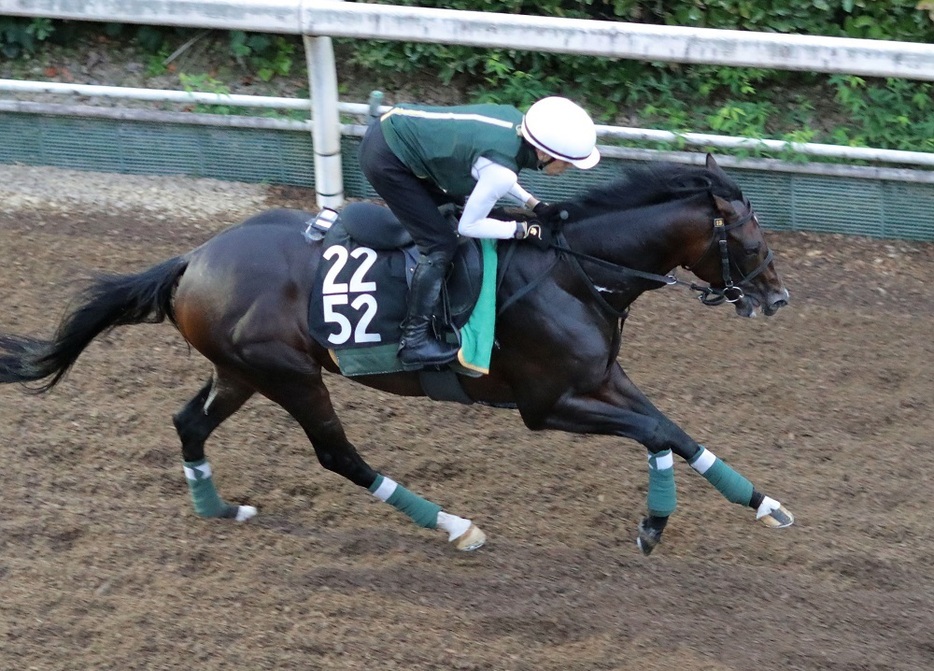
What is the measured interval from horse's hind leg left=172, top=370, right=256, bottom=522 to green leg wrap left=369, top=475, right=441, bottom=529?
79 cm

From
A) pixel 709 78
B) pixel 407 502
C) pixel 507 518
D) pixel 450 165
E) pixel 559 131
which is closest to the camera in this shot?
pixel 559 131

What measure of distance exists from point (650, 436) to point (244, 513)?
2043 mm

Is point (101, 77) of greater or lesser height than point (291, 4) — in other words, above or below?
below

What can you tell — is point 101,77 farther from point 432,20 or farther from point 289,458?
point 289,458

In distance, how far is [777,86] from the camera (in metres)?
8.50

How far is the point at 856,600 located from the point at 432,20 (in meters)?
4.25

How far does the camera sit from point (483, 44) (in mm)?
6934

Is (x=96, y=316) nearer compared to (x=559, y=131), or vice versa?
(x=559, y=131)

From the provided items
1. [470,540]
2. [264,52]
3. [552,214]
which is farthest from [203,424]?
[264,52]

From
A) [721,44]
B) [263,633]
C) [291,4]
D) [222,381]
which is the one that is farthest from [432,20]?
[263,633]

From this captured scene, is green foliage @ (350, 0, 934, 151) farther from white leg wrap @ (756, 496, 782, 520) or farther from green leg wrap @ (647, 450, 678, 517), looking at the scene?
green leg wrap @ (647, 450, 678, 517)

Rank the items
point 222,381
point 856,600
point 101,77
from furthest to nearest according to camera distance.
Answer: point 101,77 < point 222,381 < point 856,600

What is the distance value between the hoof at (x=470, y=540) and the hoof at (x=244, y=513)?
→ 3.40ft

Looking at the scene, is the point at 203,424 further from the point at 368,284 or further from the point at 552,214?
the point at 552,214
